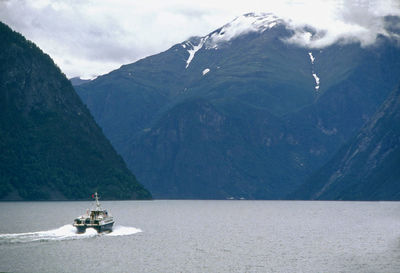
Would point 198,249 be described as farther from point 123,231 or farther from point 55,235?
point 123,231

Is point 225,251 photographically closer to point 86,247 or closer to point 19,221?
point 86,247

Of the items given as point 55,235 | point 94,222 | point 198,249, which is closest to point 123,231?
point 94,222

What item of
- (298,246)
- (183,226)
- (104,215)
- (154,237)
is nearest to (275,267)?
(298,246)

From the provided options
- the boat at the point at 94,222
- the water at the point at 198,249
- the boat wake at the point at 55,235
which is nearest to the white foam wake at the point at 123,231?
the boat wake at the point at 55,235

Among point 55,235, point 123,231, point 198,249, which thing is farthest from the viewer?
point 123,231

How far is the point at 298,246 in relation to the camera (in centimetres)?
13750

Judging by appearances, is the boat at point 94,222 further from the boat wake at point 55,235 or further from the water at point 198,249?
the water at point 198,249

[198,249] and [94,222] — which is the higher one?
[94,222]

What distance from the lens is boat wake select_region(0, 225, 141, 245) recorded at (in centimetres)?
13400

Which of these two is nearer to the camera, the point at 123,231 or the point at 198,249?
the point at 198,249

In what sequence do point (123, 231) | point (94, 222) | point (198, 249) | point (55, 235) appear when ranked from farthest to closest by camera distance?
point (123, 231), point (94, 222), point (55, 235), point (198, 249)

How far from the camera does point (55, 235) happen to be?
14750 centimetres

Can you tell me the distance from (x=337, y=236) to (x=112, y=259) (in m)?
65.9

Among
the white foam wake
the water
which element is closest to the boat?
the water
